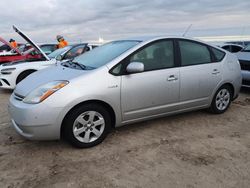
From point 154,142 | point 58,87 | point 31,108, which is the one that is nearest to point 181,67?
point 154,142

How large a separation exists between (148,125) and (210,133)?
1.00 m

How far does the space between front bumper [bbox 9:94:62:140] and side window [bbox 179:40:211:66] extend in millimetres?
2253

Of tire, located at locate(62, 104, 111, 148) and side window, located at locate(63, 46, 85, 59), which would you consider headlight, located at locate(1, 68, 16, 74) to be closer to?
side window, located at locate(63, 46, 85, 59)

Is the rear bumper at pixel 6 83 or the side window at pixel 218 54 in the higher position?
the side window at pixel 218 54

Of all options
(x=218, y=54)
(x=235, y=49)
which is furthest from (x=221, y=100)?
(x=235, y=49)

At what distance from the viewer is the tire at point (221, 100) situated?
4.66m

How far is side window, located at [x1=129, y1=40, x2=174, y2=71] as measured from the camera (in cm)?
379

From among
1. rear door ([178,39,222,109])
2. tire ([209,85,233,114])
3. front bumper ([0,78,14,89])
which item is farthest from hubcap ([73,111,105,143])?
front bumper ([0,78,14,89])

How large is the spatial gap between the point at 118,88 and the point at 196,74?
151 cm

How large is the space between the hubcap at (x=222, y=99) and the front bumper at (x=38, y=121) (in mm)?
3017

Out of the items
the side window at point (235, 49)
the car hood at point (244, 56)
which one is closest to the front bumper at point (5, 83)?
the car hood at point (244, 56)

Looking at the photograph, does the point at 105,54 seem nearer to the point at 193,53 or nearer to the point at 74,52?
the point at 193,53

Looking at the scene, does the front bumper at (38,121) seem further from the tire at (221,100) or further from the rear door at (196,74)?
the tire at (221,100)

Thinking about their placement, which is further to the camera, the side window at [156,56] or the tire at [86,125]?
the side window at [156,56]
